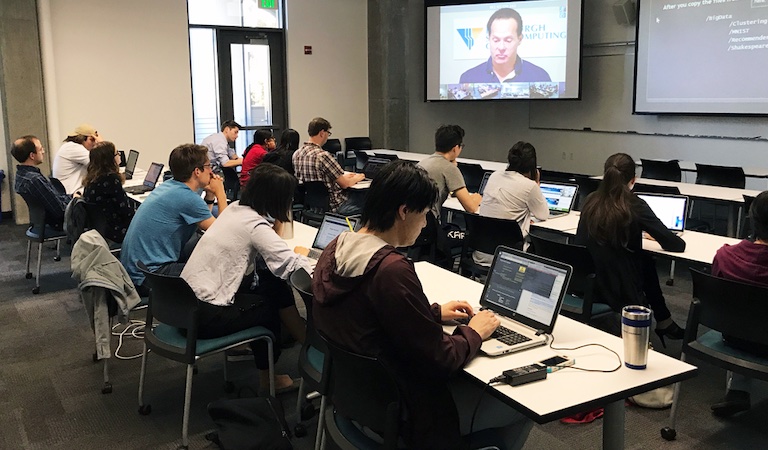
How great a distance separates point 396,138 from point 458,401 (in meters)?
9.02

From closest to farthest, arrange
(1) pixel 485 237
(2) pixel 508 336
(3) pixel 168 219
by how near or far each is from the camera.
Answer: (2) pixel 508 336 < (3) pixel 168 219 < (1) pixel 485 237

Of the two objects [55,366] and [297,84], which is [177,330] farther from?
[297,84]

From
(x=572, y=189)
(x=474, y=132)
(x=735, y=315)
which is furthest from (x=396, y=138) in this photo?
(x=735, y=315)

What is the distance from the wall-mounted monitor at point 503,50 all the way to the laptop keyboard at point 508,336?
25.6ft

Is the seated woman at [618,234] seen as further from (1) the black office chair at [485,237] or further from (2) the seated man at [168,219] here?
(2) the seated man at [168,219]

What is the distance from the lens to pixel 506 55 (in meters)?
10.0

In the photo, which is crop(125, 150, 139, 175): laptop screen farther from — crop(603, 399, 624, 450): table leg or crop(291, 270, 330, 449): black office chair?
crop(603, 399, 624, 450): table leg

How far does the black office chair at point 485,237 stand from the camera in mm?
4066

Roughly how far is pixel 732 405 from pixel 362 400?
207 cm

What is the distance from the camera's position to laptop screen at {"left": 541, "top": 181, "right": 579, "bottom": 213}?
4.95 metres

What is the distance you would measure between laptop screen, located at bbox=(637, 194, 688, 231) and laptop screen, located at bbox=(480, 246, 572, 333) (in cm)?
203

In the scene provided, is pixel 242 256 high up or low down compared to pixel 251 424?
up

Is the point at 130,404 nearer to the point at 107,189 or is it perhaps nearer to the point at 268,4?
the point at 107,189

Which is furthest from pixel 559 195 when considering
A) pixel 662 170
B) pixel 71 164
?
pixel 71 164
